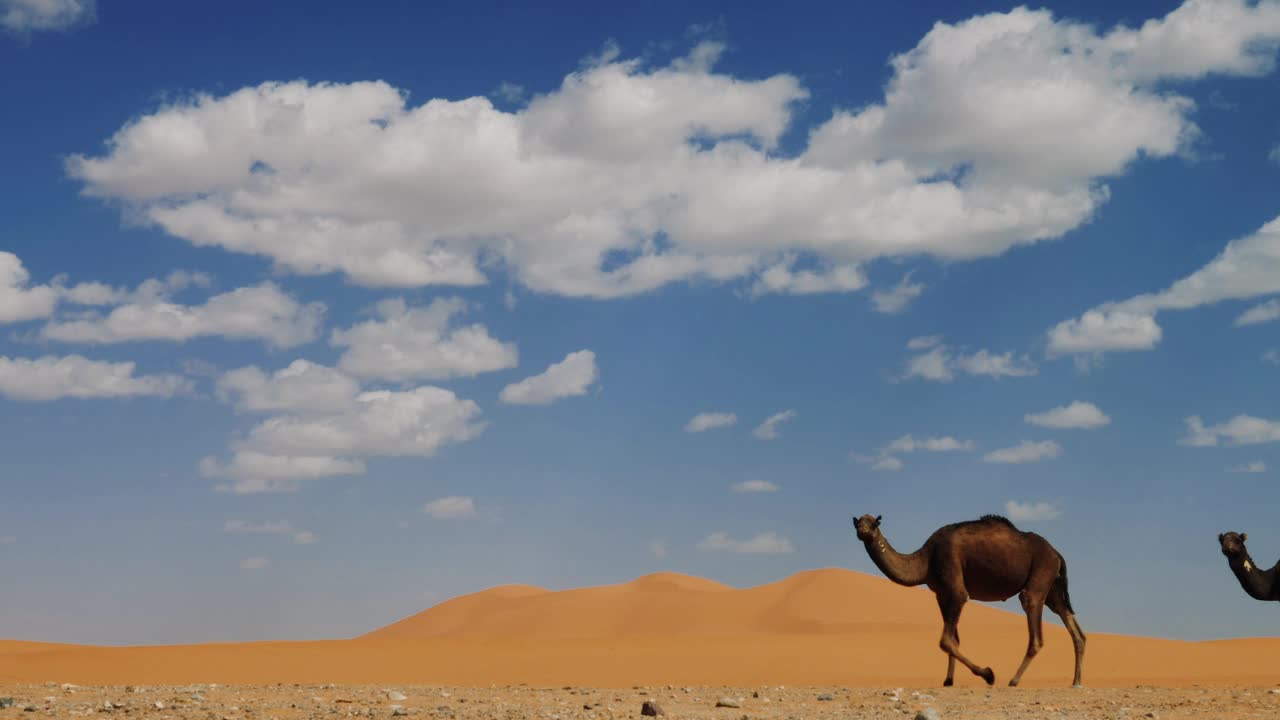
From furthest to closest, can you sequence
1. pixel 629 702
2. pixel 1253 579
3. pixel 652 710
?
1. pixel 1253 579
2. pixel 629 702
3. pixel 652 710

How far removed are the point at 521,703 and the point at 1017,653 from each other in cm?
2421

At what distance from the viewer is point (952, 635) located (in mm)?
23359

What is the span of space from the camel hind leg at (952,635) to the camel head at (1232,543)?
5559 millimetres

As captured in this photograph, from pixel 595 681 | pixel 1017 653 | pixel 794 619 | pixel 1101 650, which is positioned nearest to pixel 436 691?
pixel 595 681

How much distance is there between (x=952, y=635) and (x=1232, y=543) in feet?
20.9

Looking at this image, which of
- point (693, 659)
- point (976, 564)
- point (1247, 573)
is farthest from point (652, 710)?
point (693, 659)

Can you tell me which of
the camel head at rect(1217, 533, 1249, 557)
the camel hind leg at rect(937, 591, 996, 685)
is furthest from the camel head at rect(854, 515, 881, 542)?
the camel head at rect(1217, 533, 1249, 557)

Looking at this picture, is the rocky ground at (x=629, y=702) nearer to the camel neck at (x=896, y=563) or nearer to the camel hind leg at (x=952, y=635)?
the camel hind leg at (x=952, y=635)

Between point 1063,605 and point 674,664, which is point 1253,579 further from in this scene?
point 674,664

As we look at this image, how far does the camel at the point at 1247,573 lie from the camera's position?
2506 centimetres

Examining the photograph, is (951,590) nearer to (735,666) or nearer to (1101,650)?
(735,666)

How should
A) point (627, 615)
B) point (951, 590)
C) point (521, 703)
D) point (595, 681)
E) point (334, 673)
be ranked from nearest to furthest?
1. point (521, 703)
2. point (951, 590)
3. point (595, 681)
4. point (334, 673)
5. point (627, 615)

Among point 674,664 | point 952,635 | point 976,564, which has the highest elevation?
point 976,564

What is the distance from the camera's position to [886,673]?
3378 cm
